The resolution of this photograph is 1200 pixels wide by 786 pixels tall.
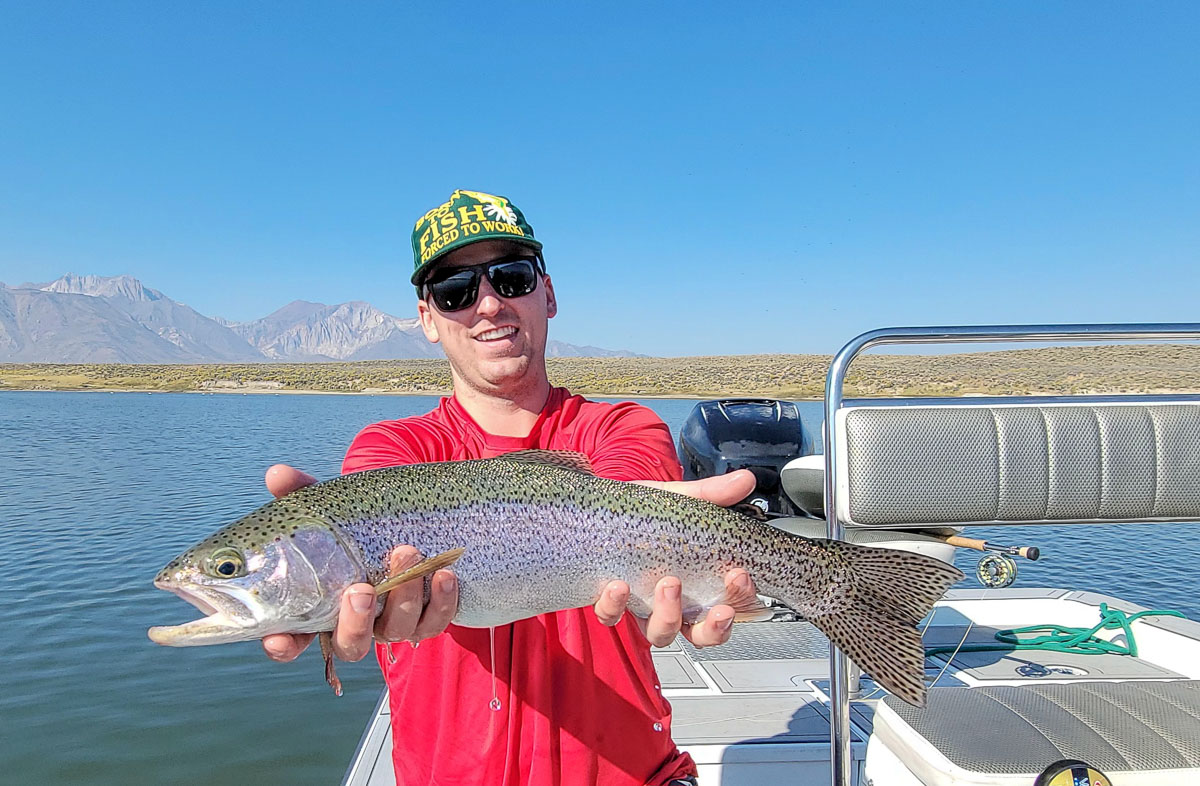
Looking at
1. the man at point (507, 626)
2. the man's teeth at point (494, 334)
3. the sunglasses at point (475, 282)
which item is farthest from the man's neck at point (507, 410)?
the sunglasses at point (475, 282)

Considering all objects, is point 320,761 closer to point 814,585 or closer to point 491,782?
point 491,782

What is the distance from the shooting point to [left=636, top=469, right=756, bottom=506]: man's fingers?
2.61 meters

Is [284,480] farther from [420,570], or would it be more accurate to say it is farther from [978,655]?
[978,655]

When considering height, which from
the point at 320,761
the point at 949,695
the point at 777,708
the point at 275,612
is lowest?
the point at 320,761

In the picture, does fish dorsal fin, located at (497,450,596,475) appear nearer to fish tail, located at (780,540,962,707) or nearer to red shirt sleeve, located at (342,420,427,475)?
red shirt sleeve, located at (342,420,427,475)

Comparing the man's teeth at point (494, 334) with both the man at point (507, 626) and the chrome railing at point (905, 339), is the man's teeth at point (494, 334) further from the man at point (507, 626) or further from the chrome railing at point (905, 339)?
the chrome railing at point (905, 339)

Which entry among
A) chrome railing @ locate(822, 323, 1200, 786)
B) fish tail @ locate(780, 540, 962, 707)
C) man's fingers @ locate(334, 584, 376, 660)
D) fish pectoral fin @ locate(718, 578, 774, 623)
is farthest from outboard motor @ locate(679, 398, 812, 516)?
man's fingers @ locate(334, 584, 376, 660)

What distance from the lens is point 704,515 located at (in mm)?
2582

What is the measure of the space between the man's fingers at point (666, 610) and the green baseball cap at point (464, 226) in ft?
4.45

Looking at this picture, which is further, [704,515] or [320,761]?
[320,761]

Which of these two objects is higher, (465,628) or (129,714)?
(465,628)

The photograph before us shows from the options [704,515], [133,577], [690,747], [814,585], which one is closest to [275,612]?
→ [704,515]

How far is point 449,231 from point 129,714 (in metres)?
7.99

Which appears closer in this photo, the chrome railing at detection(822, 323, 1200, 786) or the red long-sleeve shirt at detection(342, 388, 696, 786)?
the red long-sleeve shirt at detection(342, 388, 696, 786)
